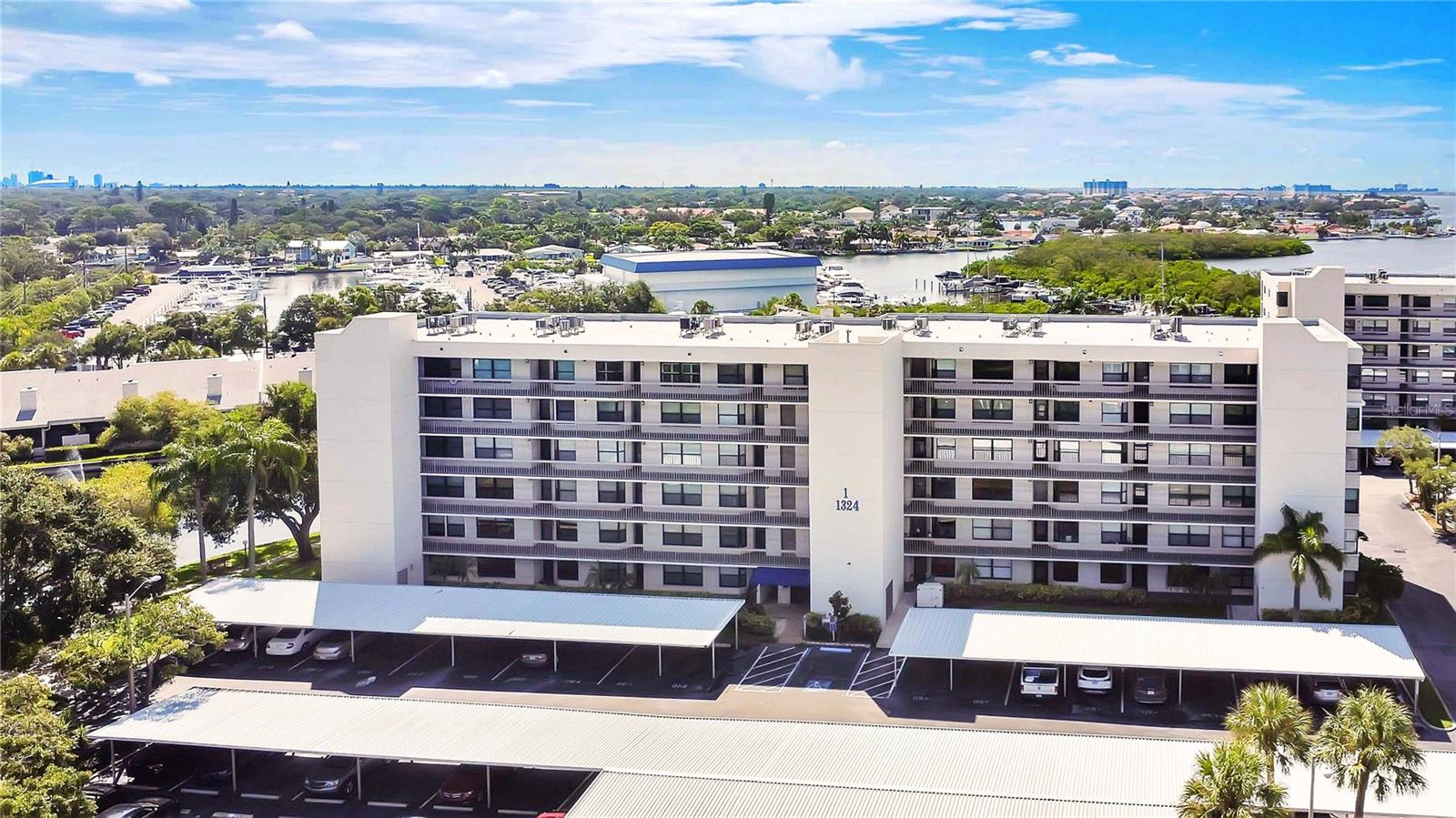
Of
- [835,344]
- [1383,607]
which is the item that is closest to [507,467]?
[835,344]

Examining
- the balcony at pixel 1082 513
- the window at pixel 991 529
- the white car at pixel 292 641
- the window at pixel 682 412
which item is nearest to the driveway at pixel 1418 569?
the balcony at pixel 1082 513

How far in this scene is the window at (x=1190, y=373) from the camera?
4925 cm

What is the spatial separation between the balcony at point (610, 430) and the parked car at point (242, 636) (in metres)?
10.4

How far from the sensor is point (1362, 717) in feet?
89.9

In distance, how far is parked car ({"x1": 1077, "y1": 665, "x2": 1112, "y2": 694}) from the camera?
4081 centimetres

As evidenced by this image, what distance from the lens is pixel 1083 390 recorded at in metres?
49.8

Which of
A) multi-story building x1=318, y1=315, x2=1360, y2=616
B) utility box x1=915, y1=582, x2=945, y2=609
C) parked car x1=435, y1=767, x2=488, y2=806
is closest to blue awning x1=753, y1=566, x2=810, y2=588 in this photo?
multi-story building x1=318, y1=315, x2=1360, y2=616

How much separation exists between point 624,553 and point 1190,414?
23129mm

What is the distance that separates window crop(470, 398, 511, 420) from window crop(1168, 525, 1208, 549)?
2724 centimetres

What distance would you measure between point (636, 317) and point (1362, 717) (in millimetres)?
39222

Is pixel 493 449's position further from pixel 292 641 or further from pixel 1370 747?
pixel 1370 747

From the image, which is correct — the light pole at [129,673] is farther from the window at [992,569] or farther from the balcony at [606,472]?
the window at [992,569]

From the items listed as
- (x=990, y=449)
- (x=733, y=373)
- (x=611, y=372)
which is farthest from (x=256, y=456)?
(x=990, y=449)

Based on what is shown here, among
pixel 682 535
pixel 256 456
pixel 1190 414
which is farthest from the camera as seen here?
pixel 256 456
